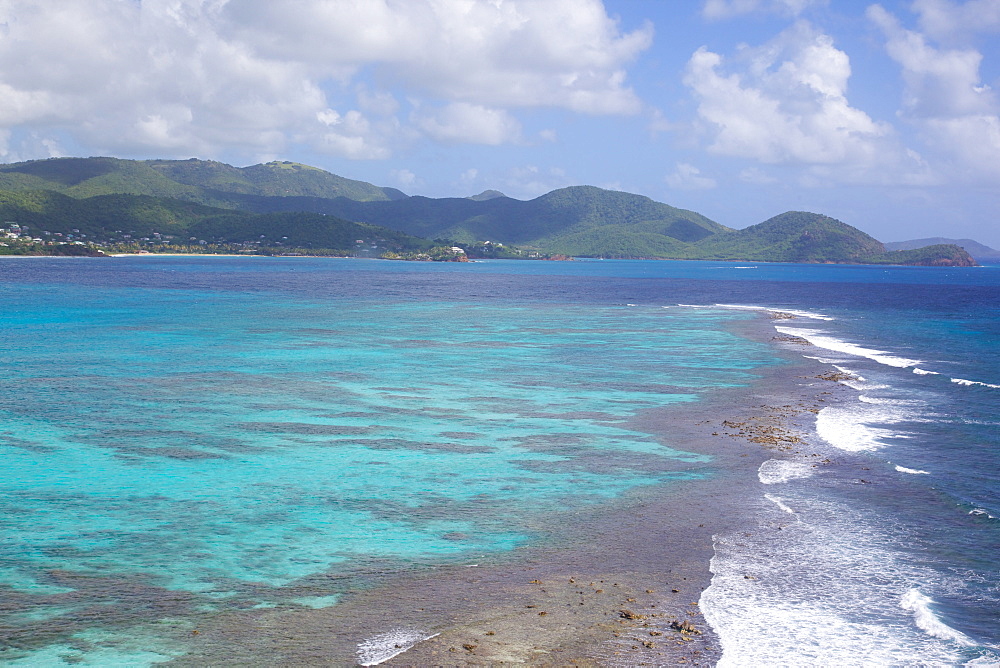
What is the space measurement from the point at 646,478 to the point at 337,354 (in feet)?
86.3

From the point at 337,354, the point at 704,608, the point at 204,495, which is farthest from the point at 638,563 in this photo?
the point at 337,354

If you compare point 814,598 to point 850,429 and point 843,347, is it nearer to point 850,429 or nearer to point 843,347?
point 850,429

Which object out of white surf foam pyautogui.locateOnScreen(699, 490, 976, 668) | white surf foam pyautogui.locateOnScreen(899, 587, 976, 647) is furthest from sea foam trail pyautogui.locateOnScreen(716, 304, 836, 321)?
white surf foam pyautogui.locateOnScreen(899, 587, 976, 647)

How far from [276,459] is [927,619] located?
1594 cm

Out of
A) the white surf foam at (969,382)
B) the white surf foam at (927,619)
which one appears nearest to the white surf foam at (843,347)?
the white surf foam at (969,382)

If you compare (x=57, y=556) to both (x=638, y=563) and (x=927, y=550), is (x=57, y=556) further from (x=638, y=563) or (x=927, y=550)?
(x=927, y=550)

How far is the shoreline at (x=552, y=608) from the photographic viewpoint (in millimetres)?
11344

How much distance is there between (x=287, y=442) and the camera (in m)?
23.8

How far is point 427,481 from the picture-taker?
20.3 meters

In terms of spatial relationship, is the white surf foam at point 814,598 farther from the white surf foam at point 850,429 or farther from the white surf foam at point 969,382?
the white surf foam at point 969,382

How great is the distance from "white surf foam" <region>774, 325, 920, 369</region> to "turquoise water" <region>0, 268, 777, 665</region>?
5420 millimetres

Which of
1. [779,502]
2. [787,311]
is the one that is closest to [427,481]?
[779,502]

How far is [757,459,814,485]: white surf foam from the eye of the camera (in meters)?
20.6

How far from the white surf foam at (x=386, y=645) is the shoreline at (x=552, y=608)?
3 cm
